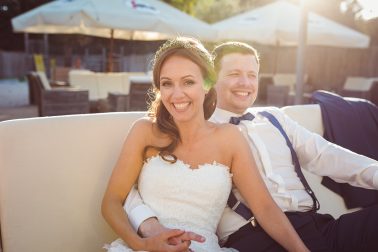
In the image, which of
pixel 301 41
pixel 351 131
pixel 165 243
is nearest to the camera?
pixel 165 243

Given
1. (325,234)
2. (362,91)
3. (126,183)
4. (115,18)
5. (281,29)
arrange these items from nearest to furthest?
1. (126,183)
2. (325,234)
3. (115,18)
4. (362,91)
5. (281,29)

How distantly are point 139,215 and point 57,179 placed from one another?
0.50 metres

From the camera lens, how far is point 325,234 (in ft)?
7.45

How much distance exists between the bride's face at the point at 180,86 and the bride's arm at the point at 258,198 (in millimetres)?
287

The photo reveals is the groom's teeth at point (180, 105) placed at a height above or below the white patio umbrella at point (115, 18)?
below

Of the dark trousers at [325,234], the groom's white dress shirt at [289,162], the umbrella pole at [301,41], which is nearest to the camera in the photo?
the dark trousers at [325,234]

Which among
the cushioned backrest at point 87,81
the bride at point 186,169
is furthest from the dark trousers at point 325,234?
the cushioned backrest at point 87,81

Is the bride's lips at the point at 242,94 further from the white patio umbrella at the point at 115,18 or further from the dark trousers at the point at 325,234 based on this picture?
the white patio umbrella at the point at 115,18

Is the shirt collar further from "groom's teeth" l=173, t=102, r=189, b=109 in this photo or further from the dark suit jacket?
the dark suit jacket

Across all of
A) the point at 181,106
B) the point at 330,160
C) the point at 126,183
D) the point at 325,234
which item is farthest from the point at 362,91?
the point at 126,183

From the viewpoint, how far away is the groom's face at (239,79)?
8.31 feet

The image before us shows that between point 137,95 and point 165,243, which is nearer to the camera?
point 165,243

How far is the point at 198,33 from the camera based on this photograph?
815 cm

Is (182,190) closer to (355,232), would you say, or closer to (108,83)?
(355,232)
